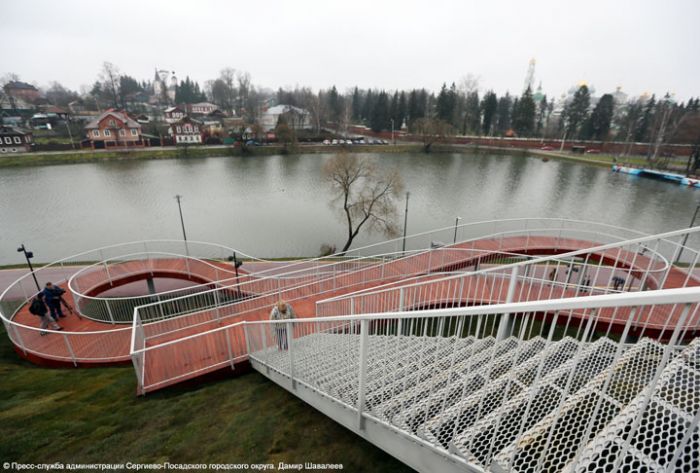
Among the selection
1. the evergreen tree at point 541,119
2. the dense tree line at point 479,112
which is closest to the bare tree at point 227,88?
the dense tree line at point 479,112

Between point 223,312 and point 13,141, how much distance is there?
225ft

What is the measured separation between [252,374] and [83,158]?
57.3m

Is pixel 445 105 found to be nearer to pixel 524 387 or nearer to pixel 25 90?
pixel 524 387

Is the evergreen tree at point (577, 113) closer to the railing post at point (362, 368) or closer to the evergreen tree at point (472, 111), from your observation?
the evergreen tree at point (472, 111)

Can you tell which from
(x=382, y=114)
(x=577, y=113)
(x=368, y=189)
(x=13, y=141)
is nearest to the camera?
(x=368, y=189)

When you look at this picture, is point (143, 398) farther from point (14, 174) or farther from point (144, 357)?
point (14, 174)

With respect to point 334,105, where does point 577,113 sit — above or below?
below

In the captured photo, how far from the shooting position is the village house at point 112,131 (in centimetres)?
5450

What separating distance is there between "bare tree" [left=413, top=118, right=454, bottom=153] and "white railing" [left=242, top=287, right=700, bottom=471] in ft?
194

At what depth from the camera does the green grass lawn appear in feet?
13.4

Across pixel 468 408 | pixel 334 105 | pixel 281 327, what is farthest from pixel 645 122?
pixel 468 408

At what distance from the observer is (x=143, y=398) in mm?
5883

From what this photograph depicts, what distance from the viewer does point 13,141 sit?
169 feet

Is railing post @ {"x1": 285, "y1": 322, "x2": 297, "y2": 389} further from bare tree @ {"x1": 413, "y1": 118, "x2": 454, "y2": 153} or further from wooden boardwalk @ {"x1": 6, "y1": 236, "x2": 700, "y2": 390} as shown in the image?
bare tree @ {"x1": 413, "y1": 118, "x2": 454, "y2": 153}
